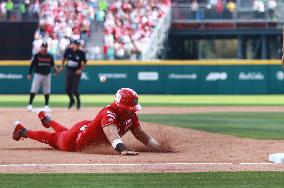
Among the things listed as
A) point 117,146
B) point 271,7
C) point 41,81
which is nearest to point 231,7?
point 271,7

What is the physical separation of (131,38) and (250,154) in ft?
86.4

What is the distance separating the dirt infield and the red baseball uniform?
174 mm

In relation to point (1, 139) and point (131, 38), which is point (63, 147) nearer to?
point (1, 139)

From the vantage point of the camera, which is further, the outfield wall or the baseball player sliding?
the outfield wall

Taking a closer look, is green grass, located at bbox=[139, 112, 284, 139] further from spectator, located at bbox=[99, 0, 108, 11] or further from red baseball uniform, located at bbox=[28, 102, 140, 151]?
spectator, located at bbox=[99, 0, 108, 11]

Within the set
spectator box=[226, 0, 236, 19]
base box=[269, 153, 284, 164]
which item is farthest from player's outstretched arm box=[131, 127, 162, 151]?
spectator box=[226, 0, 236, 19]

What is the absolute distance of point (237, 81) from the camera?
1447 inches

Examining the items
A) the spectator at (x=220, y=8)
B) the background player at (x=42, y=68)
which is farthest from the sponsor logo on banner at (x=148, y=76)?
the background player at (x=42, y=68)

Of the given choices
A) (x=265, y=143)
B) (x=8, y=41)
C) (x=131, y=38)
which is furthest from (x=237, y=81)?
(x=265, y=143)

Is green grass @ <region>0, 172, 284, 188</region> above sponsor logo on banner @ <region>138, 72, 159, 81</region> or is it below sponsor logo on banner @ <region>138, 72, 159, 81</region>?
above

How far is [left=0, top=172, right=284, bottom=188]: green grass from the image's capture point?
845cm

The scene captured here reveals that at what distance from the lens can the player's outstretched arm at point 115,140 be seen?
37.0 feet

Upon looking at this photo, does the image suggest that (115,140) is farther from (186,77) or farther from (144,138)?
(186,77)

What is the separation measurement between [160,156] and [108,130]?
772mm
